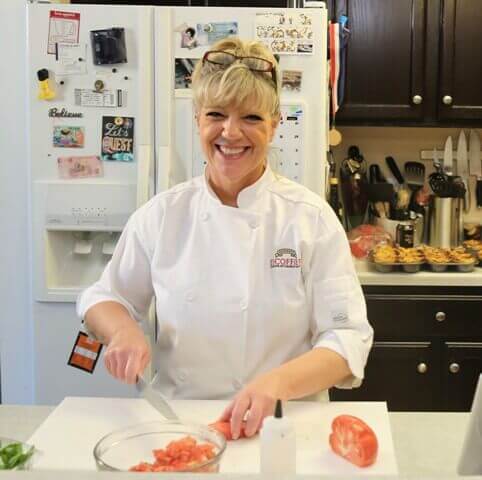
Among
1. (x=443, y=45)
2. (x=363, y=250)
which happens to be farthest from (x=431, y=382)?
(x=443, y=45)

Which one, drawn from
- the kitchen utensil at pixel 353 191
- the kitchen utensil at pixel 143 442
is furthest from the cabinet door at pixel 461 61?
the kitchen utensil at pixel 143 442

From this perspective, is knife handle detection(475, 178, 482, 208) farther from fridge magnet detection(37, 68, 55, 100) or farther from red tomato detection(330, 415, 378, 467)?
red tomato detection(330, 415, 378, 467)

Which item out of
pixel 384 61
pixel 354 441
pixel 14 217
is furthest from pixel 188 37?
pixel 354 441

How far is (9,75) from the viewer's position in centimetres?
246

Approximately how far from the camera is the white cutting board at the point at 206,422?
3.62ft

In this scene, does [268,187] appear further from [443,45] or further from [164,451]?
[443,45]

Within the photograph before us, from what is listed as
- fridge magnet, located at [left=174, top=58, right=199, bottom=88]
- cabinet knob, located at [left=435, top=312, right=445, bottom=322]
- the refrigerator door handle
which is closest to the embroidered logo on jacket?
the refrigerator door handle

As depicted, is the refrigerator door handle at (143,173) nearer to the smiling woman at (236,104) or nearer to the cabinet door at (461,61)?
the smiling woman at (236,104)

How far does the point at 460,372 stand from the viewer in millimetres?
2693

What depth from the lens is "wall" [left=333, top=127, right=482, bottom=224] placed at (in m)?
3.31

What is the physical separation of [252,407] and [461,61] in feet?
7.28

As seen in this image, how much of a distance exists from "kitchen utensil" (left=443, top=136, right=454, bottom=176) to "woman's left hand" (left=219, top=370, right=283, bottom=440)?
2.21m

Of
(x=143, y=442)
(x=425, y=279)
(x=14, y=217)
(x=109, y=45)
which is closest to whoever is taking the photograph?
(x=143, y=442)

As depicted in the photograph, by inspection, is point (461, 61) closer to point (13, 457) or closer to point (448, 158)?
point (448, 158)
